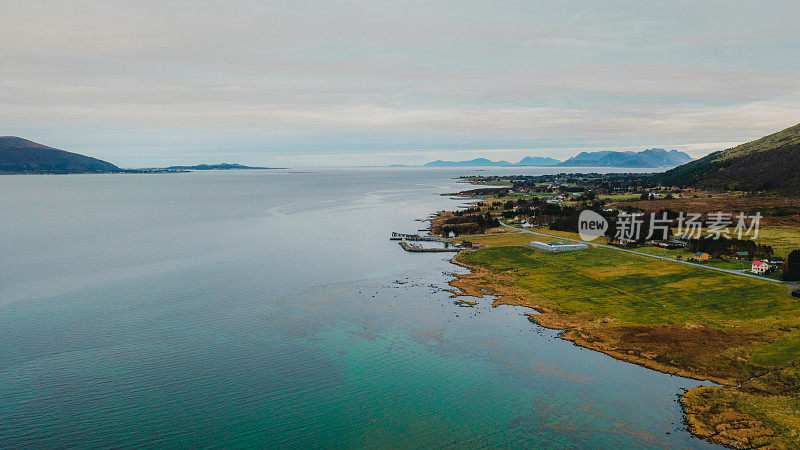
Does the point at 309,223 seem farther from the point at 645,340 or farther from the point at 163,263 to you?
the point at 645,340

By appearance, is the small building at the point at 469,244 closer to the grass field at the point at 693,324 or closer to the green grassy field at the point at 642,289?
the green grassy field at the point at 642,289

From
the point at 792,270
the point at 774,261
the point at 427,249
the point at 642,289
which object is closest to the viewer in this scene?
the point at 792,270

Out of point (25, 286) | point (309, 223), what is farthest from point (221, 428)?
point (309, 223)

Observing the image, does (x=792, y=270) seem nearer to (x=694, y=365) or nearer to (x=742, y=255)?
(x=742, y=255)

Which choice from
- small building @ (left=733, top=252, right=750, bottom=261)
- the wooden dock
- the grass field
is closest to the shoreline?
the grass field

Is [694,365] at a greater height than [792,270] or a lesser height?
lesser

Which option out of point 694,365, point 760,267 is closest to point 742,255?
point 760,267

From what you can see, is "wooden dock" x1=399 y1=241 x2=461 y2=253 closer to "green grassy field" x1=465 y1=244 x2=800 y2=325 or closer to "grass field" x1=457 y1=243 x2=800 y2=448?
"green grassy field" x1=465 y1=244 x2=800 y2=325
